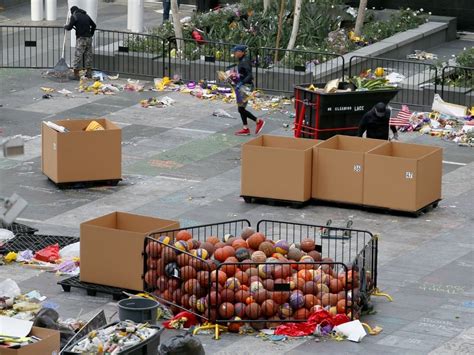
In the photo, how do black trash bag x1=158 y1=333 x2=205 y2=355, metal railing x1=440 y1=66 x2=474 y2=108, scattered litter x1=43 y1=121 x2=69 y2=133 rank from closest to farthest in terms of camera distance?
black trash bag x1=158 y1=333 x2=205 y2=355 < scattered litter x1=43 y1=121 x2=69 y2=133 < metal railing x1=440 y1=66 x2=474 y2=108

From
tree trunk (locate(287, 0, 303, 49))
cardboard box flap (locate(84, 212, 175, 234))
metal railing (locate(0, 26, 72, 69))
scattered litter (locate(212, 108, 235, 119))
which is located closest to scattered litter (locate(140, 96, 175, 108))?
scattered litter (locate(212, 108, 235, 119))

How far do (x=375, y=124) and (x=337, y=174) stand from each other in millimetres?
1719

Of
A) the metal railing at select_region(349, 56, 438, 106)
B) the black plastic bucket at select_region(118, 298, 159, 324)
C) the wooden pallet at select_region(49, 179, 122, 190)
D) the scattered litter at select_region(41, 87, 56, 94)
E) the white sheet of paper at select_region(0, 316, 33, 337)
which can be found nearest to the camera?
the white sheet of paper at select_region(0, 316, 33, 337)

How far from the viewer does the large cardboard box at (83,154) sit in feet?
77.7

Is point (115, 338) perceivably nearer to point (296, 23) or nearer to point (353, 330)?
point (353, 330)

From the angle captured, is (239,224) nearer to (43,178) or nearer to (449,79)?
(43,178)

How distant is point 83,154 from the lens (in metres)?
23.8

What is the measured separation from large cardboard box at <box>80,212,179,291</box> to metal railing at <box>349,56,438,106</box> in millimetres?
11891

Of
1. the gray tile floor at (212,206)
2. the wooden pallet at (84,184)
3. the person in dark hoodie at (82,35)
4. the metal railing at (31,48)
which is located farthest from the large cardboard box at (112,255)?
the metal railing at (31,48)

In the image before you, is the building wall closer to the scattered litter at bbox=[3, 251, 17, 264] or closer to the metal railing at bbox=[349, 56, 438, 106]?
the metal railing at bbox=[349, 56, 438, 106]

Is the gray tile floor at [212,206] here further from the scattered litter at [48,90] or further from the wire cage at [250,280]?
the wire cage at [250,280]

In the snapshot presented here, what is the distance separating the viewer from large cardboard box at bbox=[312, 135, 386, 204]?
22.8 m

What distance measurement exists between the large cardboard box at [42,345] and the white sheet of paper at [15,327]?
0.08 m

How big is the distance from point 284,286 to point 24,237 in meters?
5.08
